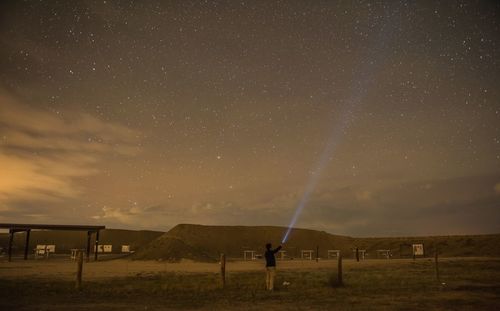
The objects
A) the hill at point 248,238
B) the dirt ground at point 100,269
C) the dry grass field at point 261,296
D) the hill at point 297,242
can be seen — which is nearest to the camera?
the dry grass field at point 261,296

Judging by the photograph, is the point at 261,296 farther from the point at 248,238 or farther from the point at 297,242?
the point at 297,242

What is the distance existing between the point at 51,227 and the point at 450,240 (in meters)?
66.1

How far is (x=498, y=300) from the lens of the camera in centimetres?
1545

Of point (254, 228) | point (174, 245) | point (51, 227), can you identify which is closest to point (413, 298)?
point (51, 227)

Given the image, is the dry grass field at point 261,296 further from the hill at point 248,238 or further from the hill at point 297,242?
the hill at point 248,238

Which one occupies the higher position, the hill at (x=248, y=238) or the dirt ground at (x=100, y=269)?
the hill at (x=248, y=238)

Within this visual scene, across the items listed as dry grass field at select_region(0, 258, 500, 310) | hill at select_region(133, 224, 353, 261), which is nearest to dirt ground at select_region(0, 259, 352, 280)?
dry grass field at select_region(0, 258, 500, 310)

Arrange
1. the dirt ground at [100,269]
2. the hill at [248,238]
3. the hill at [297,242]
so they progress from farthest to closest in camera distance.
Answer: the hill at [248,238]
the hill at [297,242]
the dirt ground at [100,269]

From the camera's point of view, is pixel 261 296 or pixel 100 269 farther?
pixel 100 269

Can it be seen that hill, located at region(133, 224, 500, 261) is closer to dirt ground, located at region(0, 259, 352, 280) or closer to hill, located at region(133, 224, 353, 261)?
hill, located at region(133, 224, 353, 261)

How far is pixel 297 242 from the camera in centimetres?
10406

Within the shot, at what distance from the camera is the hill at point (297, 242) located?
66.0 metres

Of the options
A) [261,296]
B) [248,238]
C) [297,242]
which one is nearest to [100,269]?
[261,296]

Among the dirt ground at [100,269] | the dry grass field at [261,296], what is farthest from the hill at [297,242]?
the dry grass field at [261,296]
